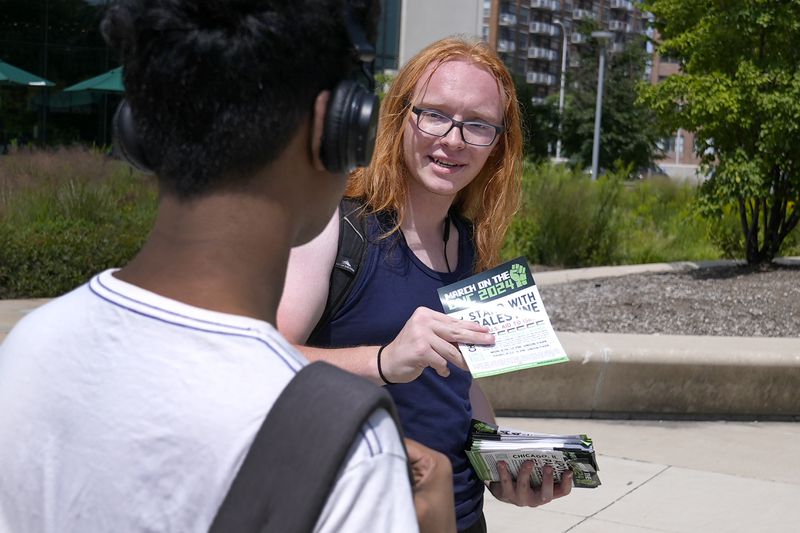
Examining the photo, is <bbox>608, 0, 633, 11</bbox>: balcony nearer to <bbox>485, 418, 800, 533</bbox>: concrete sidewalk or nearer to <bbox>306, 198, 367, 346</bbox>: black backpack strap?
<bbox>485, 418, 800, 533</bbox>: concrete sidewalk

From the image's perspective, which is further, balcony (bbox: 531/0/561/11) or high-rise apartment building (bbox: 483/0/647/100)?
balcony (bbox: 531/0/561/11)

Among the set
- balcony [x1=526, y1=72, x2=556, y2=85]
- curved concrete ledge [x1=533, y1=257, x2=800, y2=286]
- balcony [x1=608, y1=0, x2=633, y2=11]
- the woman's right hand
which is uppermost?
balcony [x1=608, y1=0, x2=633, y2=11]

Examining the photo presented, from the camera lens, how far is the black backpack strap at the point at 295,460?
97cm

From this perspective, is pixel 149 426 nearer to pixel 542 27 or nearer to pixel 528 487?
pixel 528 487

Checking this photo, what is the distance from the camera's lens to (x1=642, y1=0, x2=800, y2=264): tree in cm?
1132

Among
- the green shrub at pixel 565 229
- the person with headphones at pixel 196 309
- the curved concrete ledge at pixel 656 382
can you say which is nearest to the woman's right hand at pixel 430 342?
the person with headphones at pixel 196 309

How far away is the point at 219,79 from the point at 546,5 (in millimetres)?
124824

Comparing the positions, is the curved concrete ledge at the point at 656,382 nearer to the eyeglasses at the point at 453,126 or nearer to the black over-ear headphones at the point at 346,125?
the eyeglasses at the point at 453,126

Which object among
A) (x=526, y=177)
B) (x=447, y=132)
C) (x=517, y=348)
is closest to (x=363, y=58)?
(x=517, y=348)

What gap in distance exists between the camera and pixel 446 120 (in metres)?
2.59

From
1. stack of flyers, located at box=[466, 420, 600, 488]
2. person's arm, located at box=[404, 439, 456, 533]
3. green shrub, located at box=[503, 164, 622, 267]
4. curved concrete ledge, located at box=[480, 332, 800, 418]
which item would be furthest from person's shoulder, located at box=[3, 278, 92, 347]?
green shrub, located at box=[503, 164, 622, 267]

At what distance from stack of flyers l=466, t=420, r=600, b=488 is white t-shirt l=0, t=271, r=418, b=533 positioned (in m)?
1.23

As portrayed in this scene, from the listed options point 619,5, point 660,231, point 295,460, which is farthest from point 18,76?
point 619,5

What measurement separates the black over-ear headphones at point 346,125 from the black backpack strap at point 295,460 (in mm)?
281
